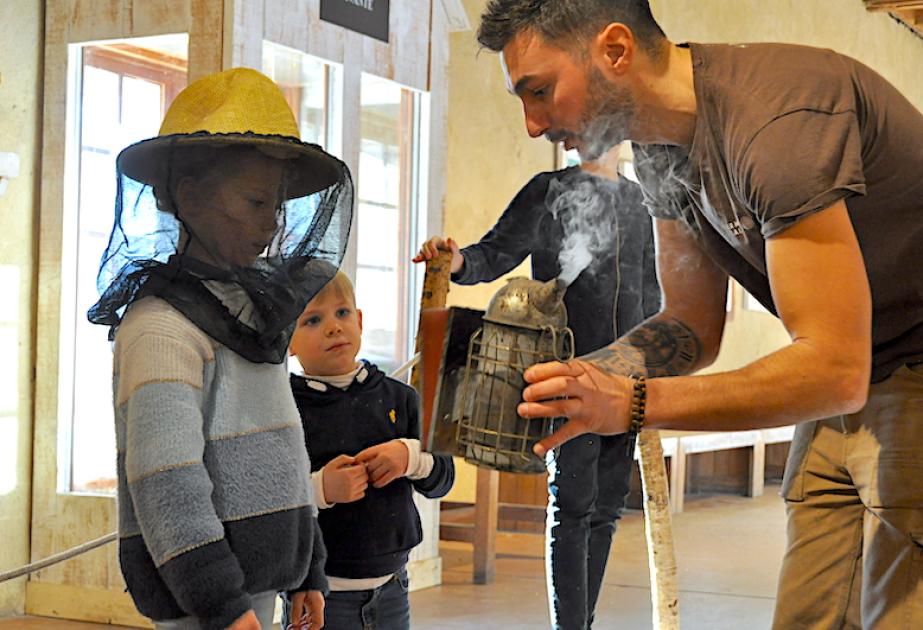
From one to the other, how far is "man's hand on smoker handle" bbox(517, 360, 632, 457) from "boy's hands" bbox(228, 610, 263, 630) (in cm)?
63

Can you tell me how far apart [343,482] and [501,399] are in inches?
41.4

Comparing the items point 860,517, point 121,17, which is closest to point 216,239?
point 860,517

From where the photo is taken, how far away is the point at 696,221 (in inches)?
92.6

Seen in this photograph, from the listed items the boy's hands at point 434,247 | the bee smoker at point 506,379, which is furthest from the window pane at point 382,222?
the bee smoker at point 506,379

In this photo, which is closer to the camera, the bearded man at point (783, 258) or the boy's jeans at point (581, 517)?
the bearded man at point (783, 258)

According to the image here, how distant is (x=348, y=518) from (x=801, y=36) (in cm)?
819

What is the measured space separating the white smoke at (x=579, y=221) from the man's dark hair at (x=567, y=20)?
76.7 inches

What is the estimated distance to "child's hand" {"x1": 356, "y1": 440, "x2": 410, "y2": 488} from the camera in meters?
2.92

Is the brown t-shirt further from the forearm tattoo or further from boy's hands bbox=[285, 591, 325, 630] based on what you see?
boy's hands bbox=[285, 591, 325, 630]

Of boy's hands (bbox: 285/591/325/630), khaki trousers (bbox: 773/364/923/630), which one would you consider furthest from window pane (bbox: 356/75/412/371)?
khaki trousers (bbox: 773/364/923/630)

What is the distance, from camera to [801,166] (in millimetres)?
1890

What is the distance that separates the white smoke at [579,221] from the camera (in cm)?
421

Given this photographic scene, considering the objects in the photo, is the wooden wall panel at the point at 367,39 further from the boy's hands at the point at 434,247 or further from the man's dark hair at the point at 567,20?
the man's dark hair at the point at 567,20

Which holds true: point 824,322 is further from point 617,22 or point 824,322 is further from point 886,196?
point 617,22
